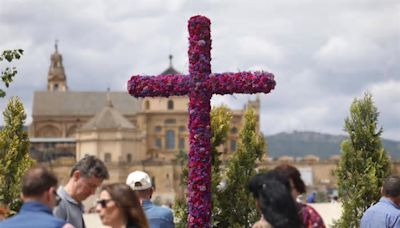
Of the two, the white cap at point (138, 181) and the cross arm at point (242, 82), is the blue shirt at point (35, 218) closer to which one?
the white cap at point (138, 181)

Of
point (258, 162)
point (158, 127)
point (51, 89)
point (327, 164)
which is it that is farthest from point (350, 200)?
point (51, 89)

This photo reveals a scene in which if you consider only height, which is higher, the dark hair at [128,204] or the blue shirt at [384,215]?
the dark hair at [128,204]

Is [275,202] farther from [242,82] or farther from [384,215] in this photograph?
[242,82]

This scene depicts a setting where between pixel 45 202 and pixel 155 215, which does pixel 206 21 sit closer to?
pixel 155 215

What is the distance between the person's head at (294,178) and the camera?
15.1 feet

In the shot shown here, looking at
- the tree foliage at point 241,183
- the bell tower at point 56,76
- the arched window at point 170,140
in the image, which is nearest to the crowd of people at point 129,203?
the tree foliage at point 241,183

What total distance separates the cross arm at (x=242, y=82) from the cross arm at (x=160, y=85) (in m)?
0.25

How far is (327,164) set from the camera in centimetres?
8600

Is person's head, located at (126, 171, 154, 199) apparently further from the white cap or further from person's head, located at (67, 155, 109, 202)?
person's head, located at (67, 155, 109, 202)

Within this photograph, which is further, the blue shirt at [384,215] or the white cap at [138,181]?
the blue shirt at [384,215]

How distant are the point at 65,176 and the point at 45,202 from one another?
242 feet

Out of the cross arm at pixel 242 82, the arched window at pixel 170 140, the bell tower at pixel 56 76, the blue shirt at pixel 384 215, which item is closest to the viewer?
the blue shirt at pixel 384 215

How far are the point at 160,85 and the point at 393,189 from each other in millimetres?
2860

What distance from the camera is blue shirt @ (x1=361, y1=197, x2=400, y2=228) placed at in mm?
6320
